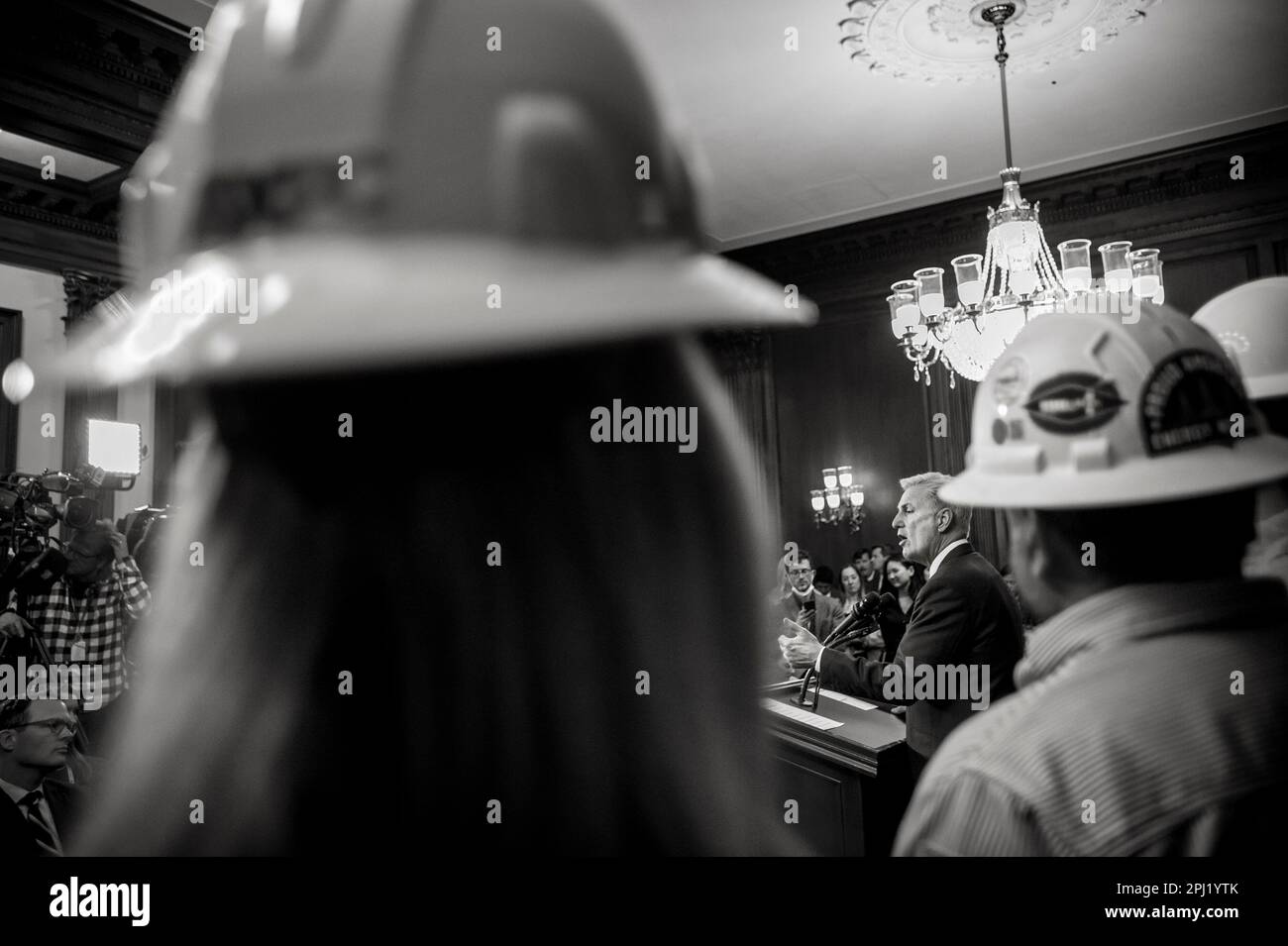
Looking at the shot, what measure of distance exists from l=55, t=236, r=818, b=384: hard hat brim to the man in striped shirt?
42 centimetres

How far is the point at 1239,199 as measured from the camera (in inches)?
174

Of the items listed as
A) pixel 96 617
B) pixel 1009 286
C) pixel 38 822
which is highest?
pixel 1009 286

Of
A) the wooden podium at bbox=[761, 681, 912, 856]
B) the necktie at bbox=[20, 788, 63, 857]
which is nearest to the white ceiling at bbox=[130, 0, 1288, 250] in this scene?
the wooden podium at bbox=[761, 681, 912, 856]

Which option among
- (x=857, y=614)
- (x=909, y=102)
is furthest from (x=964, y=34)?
(x=857, y=614)

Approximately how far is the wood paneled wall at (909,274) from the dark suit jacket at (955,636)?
10.8ft

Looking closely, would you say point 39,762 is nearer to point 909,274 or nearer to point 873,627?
point 873,627

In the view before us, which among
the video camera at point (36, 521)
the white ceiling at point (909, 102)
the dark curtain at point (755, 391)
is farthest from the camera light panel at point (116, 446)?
the dark curtain at point (755, 391)

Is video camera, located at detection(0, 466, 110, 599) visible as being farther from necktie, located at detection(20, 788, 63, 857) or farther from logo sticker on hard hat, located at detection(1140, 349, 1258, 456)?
logo sticker on hard hat, located at detection(1140, 349, 1258, 456)

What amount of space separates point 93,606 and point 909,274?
5077mm

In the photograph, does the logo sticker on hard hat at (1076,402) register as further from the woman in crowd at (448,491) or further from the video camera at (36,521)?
the video camera at (36,521)

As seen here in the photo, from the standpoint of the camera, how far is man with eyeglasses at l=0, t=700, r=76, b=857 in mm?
1455

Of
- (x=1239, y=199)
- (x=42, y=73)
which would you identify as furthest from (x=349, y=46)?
(x=1239, y=199)

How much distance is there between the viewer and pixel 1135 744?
2.24 feet

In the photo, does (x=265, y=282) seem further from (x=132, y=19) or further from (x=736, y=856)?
(x=132, y=19)
